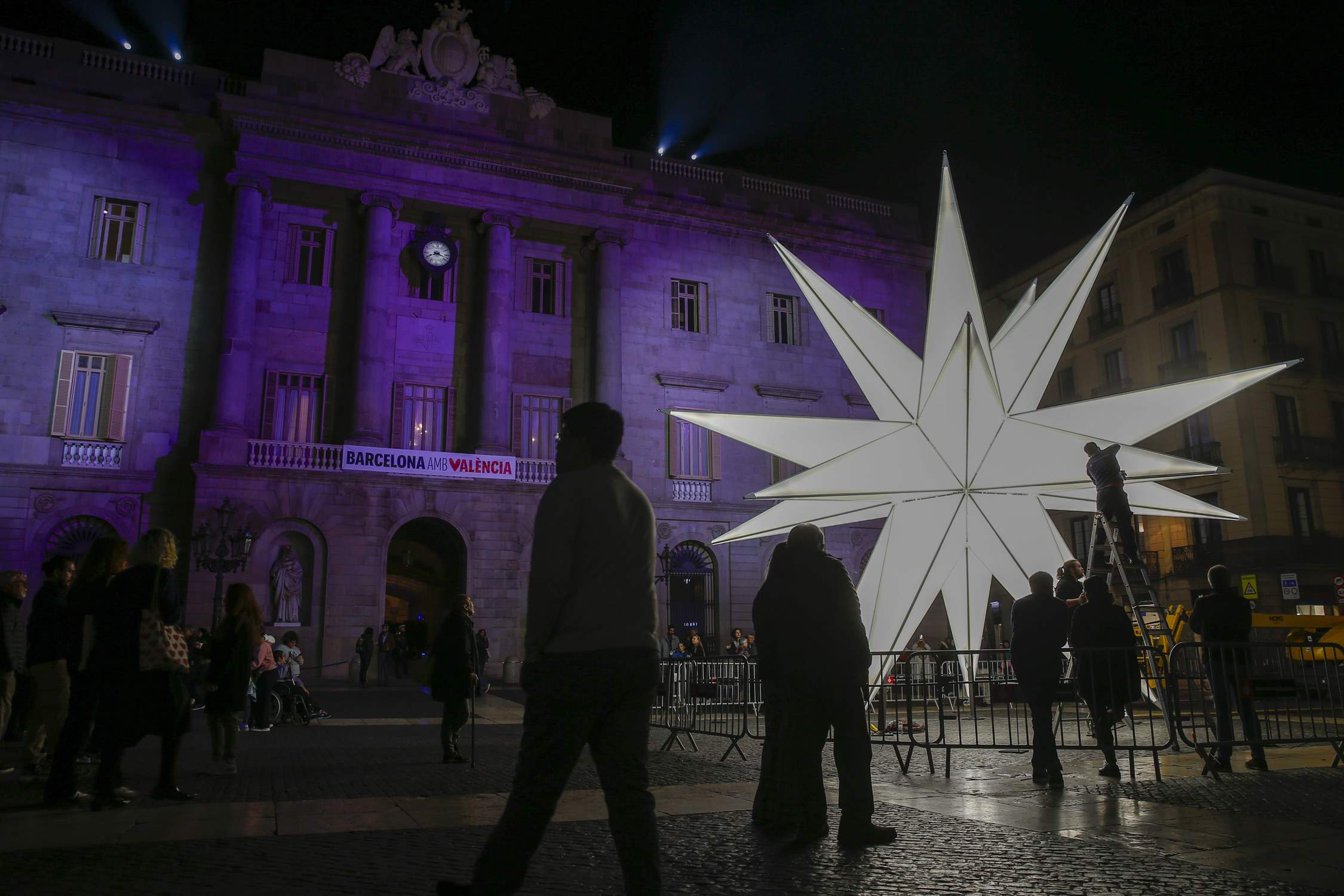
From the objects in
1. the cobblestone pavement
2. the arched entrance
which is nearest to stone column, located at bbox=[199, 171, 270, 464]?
the arched entrance

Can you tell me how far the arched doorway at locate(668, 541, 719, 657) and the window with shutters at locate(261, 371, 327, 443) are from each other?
10.7 metres

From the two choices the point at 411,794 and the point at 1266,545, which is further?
the point at 1266,545

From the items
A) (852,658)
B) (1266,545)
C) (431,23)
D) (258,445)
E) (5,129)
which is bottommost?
(852,658)

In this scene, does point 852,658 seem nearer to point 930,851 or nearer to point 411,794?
point 930,851

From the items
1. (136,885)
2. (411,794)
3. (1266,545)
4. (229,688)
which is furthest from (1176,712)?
(1266,545)

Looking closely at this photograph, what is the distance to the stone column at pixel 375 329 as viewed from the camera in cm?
2580

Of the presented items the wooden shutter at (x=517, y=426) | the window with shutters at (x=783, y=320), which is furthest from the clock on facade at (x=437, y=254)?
→ the window with shutters at (x=783, y=320)

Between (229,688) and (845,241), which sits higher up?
(845,241)

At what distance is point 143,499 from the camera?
2434 cm

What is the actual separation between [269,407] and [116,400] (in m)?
3.64

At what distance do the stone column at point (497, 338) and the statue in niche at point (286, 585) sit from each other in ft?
18.2

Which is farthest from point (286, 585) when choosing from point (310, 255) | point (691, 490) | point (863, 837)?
point (863, 837)

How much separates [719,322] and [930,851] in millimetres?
26739

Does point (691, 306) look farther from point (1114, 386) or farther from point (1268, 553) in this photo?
point (1268, 553)
